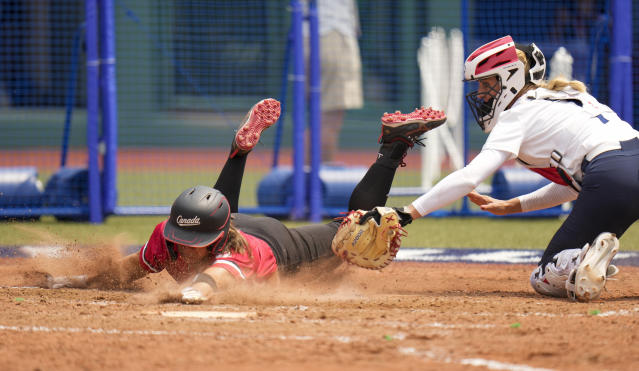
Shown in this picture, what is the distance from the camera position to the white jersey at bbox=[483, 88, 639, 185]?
5172 millimetres

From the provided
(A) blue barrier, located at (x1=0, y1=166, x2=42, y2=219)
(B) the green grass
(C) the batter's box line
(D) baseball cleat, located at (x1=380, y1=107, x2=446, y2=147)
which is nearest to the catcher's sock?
(D) baseball cleat, located at (x1=380, y1=107, x2=446, y2=147)

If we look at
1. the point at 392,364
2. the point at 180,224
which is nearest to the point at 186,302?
the point at 180,224

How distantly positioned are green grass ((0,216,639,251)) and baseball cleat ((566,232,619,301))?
347 cm

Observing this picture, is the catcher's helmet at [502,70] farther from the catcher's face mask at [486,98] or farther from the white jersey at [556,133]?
the white jersey at [556,133]

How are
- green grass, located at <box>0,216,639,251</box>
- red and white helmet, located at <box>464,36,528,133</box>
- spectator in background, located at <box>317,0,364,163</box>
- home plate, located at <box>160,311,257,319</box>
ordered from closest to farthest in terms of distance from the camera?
home plate, located at <box>160,311,257,319</box>
red and white helmet, located at <box>464,36,528,133</box>
green grass, located at <box>0,216,639,251</box>
spectator in background, located at <box>317,0,364,163</box>

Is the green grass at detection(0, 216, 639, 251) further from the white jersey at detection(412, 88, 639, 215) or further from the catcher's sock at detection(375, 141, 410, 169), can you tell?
the white jersey at detection(412, 88, 639, 215)

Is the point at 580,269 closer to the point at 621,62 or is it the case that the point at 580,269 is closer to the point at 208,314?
the point at 208,314

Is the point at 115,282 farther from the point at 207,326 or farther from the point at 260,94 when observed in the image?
the point at 260,94

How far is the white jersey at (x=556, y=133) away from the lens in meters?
5.17

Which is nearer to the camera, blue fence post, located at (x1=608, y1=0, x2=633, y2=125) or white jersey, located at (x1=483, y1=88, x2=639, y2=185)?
white jersey, located at (x1=483, y1=88, x2=639, y2=185)

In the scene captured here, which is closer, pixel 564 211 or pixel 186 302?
pixel 186 302

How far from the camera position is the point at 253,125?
6.27 m

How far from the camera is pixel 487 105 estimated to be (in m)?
5.64

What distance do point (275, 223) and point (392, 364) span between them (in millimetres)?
2346
